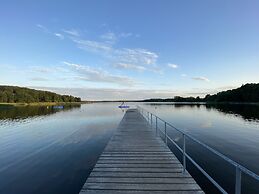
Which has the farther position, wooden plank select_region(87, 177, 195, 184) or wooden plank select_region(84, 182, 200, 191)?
wooden plank select_region(87, 177, 195, 184)

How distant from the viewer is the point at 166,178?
5594mm

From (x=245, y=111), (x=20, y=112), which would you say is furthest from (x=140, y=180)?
(x=20, y=112)

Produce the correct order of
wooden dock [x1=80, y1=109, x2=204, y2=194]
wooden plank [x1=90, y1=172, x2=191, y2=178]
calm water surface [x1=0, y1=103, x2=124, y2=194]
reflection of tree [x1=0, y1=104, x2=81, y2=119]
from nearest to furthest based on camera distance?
wooden dock [x1=80, y1=109, x2=204, y2=194] → wooden plank [x1=90, y1=172, x2=191, y2=178] → calm water surface [x1=0, y1=103, x2=124, y2=194] → reflection of tree [x1=0, y1=104, x2=81, y2=119]

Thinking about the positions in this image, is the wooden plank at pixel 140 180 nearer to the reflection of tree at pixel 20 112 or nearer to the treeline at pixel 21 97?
the reflection of tree at pixel 20 112

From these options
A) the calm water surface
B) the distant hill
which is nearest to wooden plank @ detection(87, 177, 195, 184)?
the calm water surface

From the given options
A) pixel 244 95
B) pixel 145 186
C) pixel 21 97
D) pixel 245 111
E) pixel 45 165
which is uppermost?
pixel 244 95

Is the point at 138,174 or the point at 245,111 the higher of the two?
the point at 245,111

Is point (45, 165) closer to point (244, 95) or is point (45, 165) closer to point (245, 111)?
point (245, 111)

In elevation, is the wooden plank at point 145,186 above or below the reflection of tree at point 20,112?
above

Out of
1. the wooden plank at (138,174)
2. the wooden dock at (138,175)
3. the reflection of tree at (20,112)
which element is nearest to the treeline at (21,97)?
the reflection of tree at (20,112)

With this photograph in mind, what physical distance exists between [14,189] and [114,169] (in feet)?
13.6

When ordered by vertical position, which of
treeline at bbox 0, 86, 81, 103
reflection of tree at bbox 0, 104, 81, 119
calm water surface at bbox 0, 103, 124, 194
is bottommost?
calm water surface at bbox 0, 103, 124, 194

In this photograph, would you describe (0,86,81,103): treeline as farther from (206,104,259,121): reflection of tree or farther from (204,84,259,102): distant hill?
(204,84,259,102): distant hill

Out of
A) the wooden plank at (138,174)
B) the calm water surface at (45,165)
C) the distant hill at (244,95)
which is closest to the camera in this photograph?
the wooden plank at (138,174)
